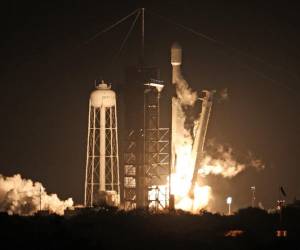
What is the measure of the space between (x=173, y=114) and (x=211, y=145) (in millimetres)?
8893

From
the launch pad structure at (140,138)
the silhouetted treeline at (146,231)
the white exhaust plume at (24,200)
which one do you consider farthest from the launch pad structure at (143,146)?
the silhouetted treeline at (146,231)

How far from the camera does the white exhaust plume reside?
99.1 m

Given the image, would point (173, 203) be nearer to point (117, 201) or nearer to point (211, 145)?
point (117, 201)

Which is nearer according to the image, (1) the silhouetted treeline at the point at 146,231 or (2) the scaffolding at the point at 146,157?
(1) the silhouetted treeline at the point at 146,231

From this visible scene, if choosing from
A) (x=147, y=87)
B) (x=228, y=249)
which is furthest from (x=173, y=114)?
(x=228, y=249)

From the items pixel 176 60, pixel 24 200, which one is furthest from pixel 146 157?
pixel 24 200

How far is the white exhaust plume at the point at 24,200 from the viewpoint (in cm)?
9912

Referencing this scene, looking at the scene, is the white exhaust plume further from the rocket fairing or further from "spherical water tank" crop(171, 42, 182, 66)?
"spherical water tank" crop(171, 42, 182, 66)

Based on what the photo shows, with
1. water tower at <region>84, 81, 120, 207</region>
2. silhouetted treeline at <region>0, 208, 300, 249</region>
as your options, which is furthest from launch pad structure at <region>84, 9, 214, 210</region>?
silhouetted treeline at <region>0, 208, 300, 249</region>

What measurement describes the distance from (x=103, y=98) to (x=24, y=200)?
36.5 ft

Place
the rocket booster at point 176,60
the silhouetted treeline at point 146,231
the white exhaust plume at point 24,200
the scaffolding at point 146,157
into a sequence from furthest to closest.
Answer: the white exhaust plume at point 24,200 → the scaffolding at point 146,157 → the rocket booster at point 176,60 → the silhouetted treeline at point 146,231

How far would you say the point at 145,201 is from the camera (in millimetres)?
98500

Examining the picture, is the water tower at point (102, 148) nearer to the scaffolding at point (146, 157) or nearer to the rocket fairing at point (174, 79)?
the scaffolding at point (146, 157)

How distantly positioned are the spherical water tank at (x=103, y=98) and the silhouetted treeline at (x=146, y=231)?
12.8 m
